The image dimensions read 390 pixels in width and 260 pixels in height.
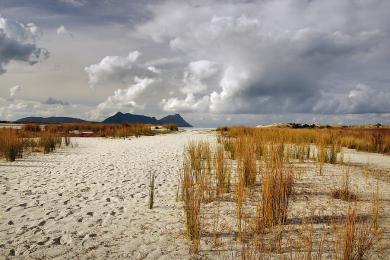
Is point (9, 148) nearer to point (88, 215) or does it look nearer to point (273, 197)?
point (88, 215)

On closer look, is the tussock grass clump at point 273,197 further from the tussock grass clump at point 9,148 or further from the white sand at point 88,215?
the tussock grass clump at point 9,148

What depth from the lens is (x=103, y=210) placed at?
4.88m

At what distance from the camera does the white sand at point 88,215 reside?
3.49 m

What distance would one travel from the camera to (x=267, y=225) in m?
4.02

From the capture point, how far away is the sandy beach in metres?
3.49

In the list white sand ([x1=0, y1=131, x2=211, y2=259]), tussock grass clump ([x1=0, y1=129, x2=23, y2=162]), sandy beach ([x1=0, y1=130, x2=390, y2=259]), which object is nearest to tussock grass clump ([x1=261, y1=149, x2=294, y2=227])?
sandy beach ([x1=0, y1=130, x2=390, y2=259])

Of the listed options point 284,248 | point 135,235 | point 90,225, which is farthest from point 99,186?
point 284,248

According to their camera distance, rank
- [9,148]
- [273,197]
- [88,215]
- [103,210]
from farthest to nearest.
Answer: [9,148] < [103,210] < [88,215] < [273,197]

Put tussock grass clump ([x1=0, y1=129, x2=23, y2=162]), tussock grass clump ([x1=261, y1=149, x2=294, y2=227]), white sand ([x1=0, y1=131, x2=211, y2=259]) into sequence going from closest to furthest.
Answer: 1. white sand ([x1=0, y1=131, x2=211, y2=259])
2. tussock grass clump ([x1=261, y1=149, x2=294, y2=227])
3. tussock grass clump ([x1=0, y1=129, x2=23, y2=162])

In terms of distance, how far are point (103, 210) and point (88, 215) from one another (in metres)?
0.31

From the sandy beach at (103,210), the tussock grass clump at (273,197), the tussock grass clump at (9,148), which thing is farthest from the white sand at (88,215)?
A: the tussock grass clump at (9,148)

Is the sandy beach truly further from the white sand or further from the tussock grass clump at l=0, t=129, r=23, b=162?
the tussock grass clump at l=0, t=129, r=23, b=162

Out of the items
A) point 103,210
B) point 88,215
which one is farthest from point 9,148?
→ point 88,215

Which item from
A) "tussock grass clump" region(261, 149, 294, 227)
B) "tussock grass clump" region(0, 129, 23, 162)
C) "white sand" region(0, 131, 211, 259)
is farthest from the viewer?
"tussock grass clump" region(0, 129, 23, 162)
